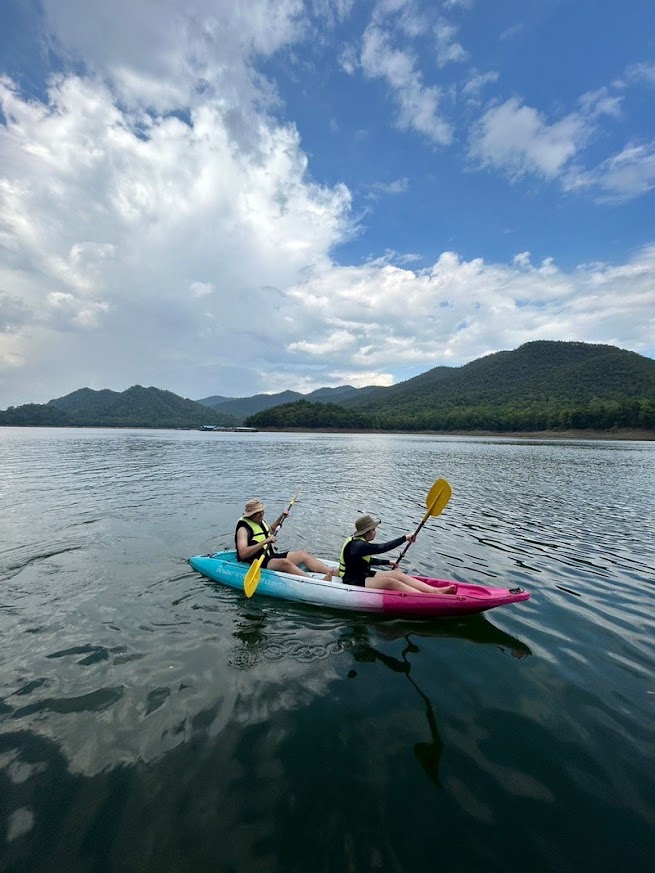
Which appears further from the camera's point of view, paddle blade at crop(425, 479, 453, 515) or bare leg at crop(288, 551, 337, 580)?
paddle blade at crop(425, 479, 453, 515)

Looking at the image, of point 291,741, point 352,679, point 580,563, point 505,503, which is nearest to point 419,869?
point 291,741

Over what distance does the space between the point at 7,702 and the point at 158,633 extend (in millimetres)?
2202

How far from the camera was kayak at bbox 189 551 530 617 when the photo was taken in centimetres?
780

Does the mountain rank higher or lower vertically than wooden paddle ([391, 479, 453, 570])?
higher

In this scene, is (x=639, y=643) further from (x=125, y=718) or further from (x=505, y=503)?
(x=505, y=503)

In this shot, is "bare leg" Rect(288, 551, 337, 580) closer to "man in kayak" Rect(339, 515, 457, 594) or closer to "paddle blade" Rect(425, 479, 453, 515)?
"man in kayak" Rect(339, 515, 457, 594)

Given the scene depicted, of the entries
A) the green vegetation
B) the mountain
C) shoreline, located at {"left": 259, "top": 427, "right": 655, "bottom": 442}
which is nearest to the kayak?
shoreline, located at {"left": 259, "top": 427, "right": 655, "bottom": 442}

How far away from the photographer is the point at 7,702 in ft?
17.7

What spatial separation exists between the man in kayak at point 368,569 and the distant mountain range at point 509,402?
99217mm

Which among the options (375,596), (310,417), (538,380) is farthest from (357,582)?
(538,380)

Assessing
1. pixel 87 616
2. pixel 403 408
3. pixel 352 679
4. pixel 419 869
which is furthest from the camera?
pixel 403 408

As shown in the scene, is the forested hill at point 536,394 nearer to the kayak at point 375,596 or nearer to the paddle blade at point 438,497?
the paddle blade at point 438,497

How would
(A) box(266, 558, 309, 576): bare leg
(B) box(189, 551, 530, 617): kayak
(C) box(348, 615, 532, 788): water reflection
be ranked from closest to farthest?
(C) box(348, 615, 532, 788): water reflection
(B) box(189, 551, 530, 617): kayak
(A) box(266, 558, 309, 576): bare leg

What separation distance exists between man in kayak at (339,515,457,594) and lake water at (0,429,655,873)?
2.13 feet
